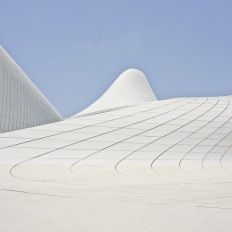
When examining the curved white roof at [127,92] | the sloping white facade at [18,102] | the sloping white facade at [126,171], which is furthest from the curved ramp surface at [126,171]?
the curved white roof at [127,92]

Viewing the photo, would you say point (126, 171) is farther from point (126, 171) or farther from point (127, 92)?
point (127, 92)

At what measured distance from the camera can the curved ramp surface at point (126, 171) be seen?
15.3ft

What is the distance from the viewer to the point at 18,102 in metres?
18.5

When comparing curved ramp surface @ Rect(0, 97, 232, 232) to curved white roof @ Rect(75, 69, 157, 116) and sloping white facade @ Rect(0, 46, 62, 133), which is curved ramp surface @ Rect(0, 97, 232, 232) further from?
curved white roof @ Rect(75, 69, 157, 116)

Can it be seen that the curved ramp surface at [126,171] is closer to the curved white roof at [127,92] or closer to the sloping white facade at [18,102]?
the sloping white facade at [18,102]

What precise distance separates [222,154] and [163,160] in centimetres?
379

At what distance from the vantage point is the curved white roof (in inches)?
1955

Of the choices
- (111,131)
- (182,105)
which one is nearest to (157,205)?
(111,131)

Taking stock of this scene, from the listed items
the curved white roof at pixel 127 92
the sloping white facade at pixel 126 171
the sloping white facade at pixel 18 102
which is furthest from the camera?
the curved white roof at pixel 127 92

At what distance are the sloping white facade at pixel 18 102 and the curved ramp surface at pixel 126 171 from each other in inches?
53.0

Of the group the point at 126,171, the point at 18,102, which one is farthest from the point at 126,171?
the point at 18,102

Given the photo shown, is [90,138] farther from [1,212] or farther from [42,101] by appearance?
[1,212]

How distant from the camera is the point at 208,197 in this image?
6.63 metres

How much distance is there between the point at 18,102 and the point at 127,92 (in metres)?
34.9
